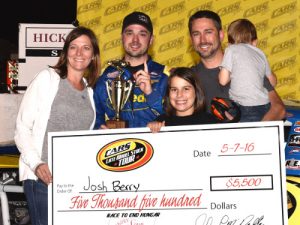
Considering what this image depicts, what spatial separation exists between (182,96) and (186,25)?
421 centimetres

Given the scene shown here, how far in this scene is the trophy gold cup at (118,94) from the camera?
3617mm

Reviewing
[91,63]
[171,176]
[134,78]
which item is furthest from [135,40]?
[171,176]

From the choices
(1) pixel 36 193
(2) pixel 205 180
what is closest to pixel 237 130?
(2) pixel 205 180

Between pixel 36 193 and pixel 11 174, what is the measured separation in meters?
1.52

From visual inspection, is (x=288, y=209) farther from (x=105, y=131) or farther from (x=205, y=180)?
(x=105, y=131)

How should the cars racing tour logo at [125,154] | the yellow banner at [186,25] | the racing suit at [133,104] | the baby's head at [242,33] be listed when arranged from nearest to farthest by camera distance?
the cars racing tour logo at [125,154] < the racing suit at [133,104] < the baby's head at [242,33] < the yellow banner at [186,25]

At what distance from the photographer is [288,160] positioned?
3777 mm

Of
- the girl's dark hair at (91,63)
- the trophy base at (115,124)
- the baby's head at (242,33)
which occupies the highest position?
the baby's head at (242,33)

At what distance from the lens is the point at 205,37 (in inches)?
154

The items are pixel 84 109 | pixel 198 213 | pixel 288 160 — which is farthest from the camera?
pixel 288 160

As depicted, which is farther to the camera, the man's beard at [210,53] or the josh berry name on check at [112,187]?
the man's beard at [210,53]

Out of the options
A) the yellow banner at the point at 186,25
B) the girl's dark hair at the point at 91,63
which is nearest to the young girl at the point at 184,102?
the girl's dark hair at the point at 91,63

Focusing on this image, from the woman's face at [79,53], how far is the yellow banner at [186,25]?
3.96 metres

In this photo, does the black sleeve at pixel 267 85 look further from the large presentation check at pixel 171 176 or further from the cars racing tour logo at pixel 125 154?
the cars racing tour logo at pixel 125 154
